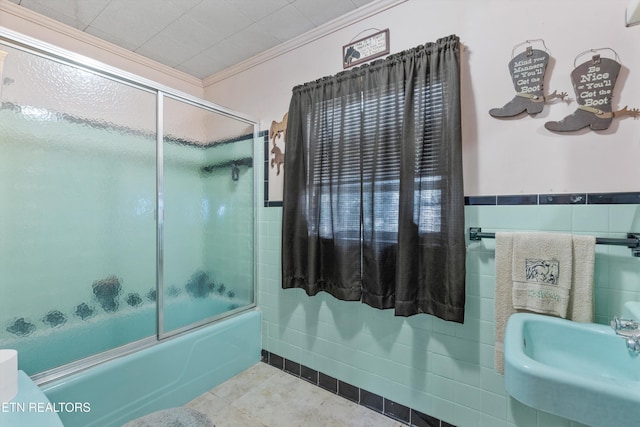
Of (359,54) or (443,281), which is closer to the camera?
(443,281)

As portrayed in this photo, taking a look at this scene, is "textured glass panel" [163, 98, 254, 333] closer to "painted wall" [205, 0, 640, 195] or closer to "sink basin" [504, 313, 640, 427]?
"painted wall" [205, 0, 640, 195]

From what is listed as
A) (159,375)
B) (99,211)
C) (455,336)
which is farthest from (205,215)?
(455,336)

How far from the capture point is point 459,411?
132 cm

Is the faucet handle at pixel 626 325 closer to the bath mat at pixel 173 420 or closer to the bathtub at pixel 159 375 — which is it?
the bath mat at pixel 173 420

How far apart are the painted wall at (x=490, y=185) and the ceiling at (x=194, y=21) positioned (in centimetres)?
21

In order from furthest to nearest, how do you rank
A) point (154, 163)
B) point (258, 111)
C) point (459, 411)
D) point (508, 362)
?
point (258, 111)
point (154, 163)
point (459, 411)
point (508, 362)

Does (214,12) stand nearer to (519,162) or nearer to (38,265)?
(38,265)

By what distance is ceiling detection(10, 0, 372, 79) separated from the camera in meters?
1.57

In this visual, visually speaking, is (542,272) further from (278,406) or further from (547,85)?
(278,406)

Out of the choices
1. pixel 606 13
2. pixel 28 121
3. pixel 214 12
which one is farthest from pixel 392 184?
pixel 28 121

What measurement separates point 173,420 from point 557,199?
1710 millimetres

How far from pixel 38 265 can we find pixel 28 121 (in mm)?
708

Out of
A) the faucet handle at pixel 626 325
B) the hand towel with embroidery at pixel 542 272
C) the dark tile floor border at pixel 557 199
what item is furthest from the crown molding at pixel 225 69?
the faucet handle at pixel 626 325

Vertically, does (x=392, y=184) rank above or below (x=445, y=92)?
below
